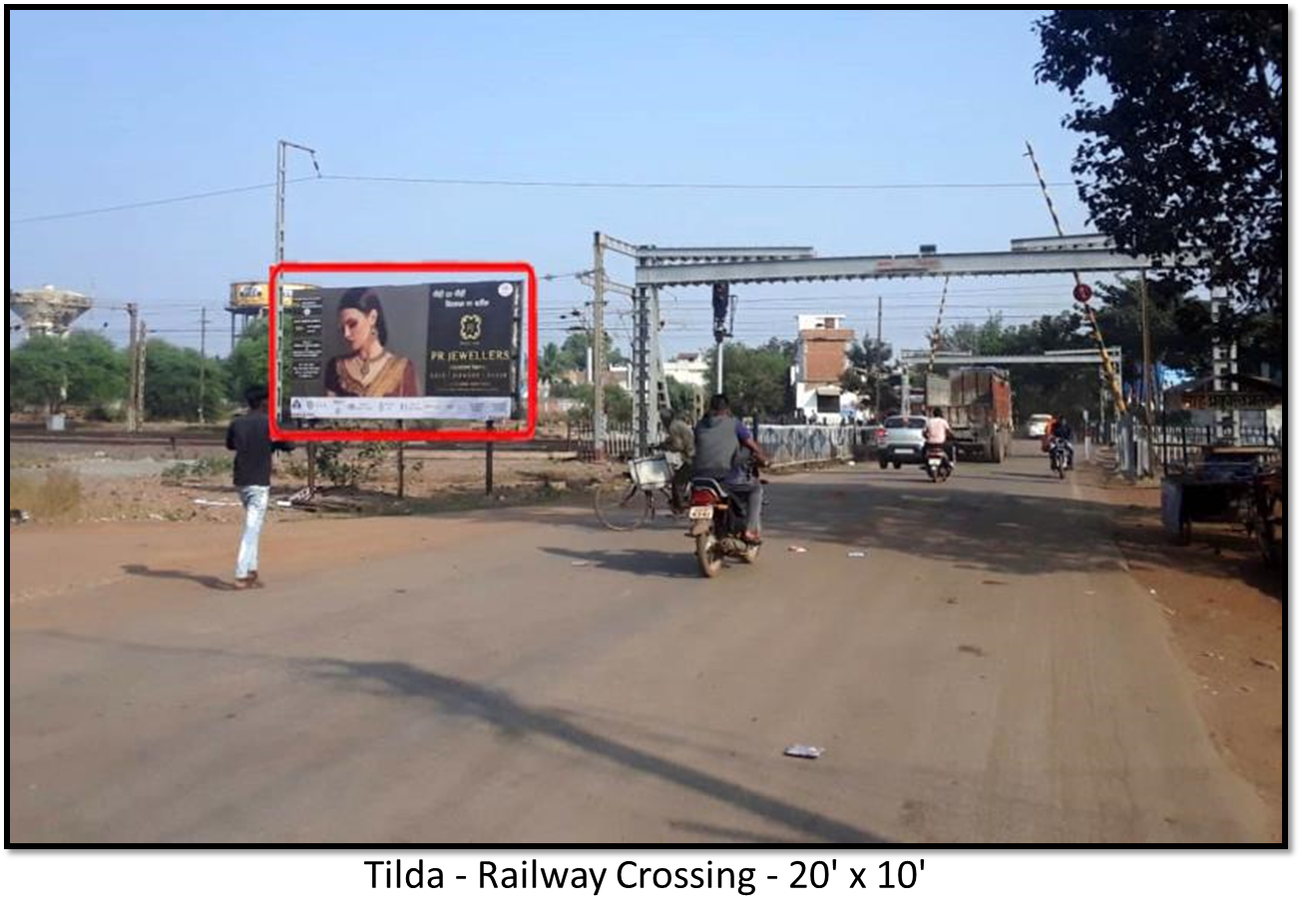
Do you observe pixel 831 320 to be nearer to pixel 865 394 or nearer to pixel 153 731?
pixel 865 394

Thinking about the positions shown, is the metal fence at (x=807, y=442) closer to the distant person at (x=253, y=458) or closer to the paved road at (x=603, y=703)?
the paved road at (x=603, y=703)

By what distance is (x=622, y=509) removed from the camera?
18062mm

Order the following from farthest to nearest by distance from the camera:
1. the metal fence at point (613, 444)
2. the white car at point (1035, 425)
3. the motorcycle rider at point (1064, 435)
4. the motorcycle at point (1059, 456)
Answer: the white car at point (1035, 425) → the metal fence at point (613, 444) → the motorcycle rider at point (1064, 435) → the motorcycle at point (1059, 456)

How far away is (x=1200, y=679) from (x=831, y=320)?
158 feet

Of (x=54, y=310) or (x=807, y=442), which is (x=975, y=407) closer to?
(x=807, y=442)

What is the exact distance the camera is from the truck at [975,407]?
41.7m

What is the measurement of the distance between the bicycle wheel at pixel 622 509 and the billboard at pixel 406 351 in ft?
9.12

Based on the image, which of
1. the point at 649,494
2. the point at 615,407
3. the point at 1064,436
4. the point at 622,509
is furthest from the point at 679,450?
the point at 615,407

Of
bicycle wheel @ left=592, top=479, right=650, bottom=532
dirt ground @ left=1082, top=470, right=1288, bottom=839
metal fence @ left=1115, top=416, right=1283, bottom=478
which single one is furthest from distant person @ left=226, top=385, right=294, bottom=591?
metal fence @ left=1115, top=416, right=1283, bottom=478

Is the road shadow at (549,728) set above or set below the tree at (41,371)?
below

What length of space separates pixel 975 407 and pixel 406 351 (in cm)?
2705

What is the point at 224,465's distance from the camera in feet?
99.8

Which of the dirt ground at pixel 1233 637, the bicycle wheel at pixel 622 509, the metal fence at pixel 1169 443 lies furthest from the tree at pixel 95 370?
the dirt ground at pixel 1233 637

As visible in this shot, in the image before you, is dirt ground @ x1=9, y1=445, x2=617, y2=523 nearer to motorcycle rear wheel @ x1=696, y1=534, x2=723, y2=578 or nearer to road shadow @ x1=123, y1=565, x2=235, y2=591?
road shadow @ x1=123, y1=565, x2=235, y2=591
